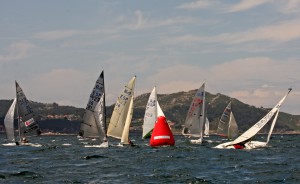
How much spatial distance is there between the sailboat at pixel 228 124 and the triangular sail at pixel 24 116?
139 feet

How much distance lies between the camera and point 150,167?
49125mm

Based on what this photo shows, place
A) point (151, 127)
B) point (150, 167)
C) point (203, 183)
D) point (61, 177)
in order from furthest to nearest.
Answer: point (151, 127) < point (150, 167) < point (61, 177) < point (203, 183)

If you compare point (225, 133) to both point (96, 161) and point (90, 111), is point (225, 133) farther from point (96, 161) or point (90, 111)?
point (96, 161)

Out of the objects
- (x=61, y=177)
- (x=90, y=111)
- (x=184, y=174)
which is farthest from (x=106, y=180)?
(x=90, y=111)

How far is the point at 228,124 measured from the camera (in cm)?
12156

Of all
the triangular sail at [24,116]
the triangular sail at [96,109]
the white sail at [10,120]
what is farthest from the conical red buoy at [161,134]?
the white sail at [10,120]

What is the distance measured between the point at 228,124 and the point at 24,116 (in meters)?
50.8

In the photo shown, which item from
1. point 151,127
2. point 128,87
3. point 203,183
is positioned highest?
point 128,87

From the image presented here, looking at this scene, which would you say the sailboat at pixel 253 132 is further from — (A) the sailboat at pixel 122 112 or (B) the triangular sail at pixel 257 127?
(A) the sailboat at pixel 122 112

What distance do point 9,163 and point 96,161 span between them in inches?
358

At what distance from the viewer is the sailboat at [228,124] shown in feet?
368

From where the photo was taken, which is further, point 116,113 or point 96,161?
point 116,113

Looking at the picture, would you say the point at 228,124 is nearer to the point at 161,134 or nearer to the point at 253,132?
the point at 161,134

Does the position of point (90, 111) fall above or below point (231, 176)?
above
